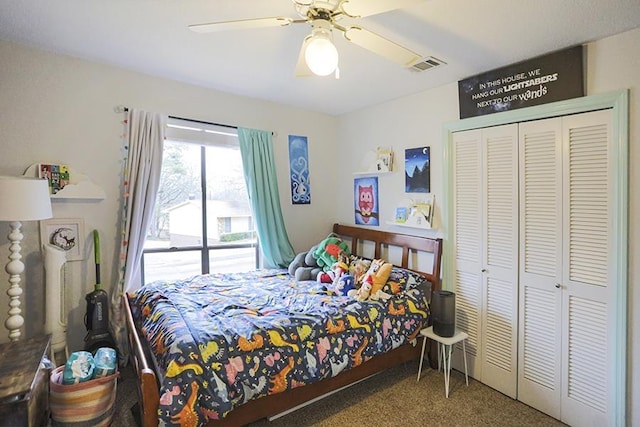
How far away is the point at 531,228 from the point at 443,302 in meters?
0.88

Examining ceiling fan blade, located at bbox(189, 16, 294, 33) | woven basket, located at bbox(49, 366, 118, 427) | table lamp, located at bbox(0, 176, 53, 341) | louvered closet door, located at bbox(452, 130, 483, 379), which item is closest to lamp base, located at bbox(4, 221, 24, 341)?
table lamp, located at bbox(0, 176, 53, 341)

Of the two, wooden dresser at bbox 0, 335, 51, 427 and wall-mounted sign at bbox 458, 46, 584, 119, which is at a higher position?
wall-mounted sign at bbox 458, 46, 584, 119

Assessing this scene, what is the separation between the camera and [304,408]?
236 cm

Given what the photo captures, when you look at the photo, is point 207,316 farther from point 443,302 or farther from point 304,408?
point 443,302

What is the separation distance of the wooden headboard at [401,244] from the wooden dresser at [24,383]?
9.35ft

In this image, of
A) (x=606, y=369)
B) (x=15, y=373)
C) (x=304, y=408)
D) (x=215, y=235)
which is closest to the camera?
(x=15, y=373)

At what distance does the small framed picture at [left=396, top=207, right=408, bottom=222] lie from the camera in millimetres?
3281

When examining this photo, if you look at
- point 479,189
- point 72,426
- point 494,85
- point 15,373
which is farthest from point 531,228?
point 15,373

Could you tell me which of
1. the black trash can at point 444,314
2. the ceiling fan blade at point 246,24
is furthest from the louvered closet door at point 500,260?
the ceiling fan blade at point 246,24

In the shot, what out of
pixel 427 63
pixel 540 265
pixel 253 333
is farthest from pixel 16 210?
pixel 540 265

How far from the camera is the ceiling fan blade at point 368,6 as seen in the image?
4.40ft

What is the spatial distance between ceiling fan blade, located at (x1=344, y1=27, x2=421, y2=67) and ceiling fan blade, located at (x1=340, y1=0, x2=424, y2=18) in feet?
0.29

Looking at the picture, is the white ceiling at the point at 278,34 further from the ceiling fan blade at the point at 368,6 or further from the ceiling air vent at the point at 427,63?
the ceiling fan blade at the point at 368,6

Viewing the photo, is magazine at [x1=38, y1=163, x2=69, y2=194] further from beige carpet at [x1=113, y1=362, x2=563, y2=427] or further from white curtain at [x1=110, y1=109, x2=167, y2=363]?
beige carpet at [x1=113, y1=362, x2=563, y2=427]
